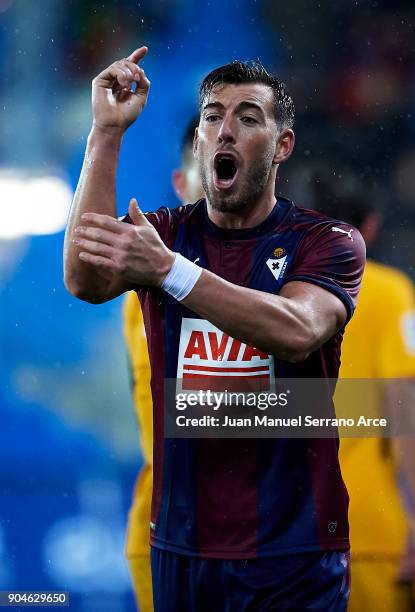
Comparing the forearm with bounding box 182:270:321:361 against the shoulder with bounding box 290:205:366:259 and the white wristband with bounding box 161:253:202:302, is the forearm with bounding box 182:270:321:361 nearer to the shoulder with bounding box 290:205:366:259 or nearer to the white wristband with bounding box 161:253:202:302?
the white wristband with bounding box 161:253:202:302

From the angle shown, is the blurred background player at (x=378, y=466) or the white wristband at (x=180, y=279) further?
Result: the blurred background player at (x=378, y=466)

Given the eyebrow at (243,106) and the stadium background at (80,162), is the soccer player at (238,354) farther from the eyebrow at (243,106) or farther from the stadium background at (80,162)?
the stadium background at (80,162)

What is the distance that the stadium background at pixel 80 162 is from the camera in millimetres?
4055

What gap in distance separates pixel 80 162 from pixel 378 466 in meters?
1.93

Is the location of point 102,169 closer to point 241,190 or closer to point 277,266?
point 241,190

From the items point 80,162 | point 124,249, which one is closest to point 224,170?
point 124,249

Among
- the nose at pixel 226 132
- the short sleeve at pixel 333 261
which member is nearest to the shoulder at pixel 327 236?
the short sleeve at pixel 333 261

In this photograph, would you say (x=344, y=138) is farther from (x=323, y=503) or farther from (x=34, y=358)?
(x=323, y=503)

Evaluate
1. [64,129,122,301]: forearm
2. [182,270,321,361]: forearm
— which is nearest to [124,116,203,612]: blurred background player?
[64,129,122,301]: forearm

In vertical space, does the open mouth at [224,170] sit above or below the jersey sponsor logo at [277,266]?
above

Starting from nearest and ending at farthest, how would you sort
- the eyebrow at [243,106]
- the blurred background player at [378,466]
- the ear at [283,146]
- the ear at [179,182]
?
the eyebrow at [243,106]
the ear at [283,146]
the blurred background player at [378,466]
the ear at [179,182]

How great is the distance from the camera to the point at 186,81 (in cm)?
443

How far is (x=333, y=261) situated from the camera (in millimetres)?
2299

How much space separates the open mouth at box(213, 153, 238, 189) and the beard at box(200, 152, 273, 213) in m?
0.02
